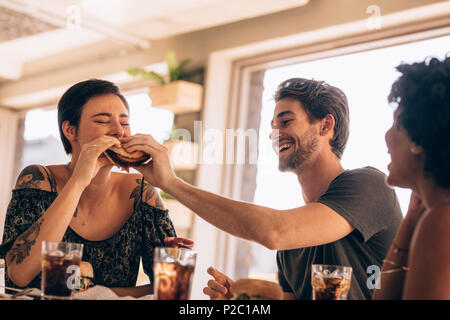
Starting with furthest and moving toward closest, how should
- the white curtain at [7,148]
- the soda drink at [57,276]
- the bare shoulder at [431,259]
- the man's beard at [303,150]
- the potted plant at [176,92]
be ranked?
the white curtain at [7,148] < the potted plant at [176,92] < the man's beard at [303,150] < the soda drink at [57,276] < the bare shoulder at [431,259]

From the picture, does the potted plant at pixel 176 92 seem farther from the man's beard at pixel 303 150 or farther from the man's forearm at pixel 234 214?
the man's forearm at pixel 234 214

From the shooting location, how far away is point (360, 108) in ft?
16.0

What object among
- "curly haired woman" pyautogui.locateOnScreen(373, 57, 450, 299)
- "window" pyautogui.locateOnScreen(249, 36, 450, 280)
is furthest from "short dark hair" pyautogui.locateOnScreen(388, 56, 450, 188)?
"window" pyautogui.locateOnScreen(249, 36, 450, 280)

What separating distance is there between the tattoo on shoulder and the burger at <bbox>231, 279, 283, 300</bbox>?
1.26 metres

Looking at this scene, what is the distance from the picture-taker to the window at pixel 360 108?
15.5 ft

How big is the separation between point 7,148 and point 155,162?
29.6ft

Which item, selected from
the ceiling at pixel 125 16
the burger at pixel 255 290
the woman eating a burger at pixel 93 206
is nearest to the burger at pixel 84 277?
the woman eating a burger at pixel 93 206

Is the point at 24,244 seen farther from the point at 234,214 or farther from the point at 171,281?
the point at 171,281

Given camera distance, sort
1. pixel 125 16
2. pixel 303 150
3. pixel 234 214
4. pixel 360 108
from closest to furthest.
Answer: pixel 234 214, pixel 303 150, pixel 360 108, pixel 125 16

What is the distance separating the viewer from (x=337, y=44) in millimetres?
5199

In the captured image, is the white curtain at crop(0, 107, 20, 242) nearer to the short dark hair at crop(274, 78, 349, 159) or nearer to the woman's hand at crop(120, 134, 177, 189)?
the short dark hair at crop(274, 78, 349, 159)

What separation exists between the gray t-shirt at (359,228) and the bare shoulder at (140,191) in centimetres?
71

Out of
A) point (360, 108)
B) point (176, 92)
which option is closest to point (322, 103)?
point (360, 108)

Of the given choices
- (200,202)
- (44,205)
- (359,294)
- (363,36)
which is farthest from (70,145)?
(363,36)
